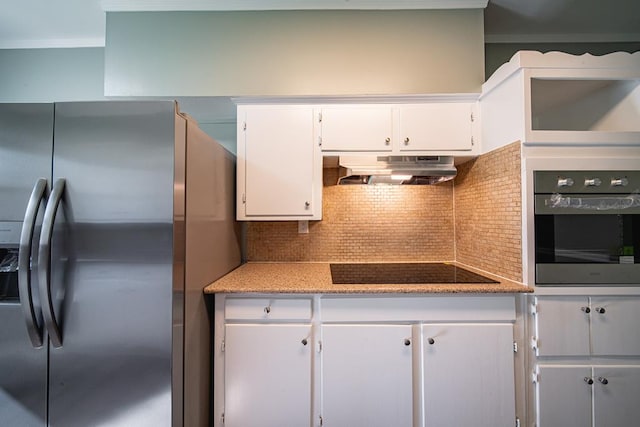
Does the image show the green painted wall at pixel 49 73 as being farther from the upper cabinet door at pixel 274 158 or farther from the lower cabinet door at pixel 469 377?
the lower cabinet door at pixel 469 377

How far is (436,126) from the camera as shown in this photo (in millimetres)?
1604

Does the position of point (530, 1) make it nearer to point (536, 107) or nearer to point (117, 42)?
point (536, 107)

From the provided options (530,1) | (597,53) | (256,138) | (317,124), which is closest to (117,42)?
(256,138)

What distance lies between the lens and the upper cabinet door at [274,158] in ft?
5.30

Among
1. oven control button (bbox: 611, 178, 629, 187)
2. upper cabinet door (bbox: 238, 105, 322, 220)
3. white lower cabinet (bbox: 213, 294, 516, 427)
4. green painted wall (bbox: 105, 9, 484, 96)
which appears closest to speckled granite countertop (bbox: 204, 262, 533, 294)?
white lower cabinet (bbox: 213, 294, 516, 427)

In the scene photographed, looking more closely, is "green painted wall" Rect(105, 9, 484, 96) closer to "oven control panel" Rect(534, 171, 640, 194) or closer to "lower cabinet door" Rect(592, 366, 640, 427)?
"oven control panel" Rect(534, 171, 640, 194)

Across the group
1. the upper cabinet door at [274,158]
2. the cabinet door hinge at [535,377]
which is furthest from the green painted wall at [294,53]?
the cabinet door hinge at [535,377]

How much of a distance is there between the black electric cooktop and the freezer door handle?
124 centimetres

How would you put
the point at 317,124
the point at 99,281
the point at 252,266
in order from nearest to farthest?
the point at 99,281, the point at 317,124, the point at 252,266

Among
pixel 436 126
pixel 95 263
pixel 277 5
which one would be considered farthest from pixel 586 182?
pixel 95 263

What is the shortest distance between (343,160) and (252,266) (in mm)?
1006

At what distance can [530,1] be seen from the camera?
62.1 inches

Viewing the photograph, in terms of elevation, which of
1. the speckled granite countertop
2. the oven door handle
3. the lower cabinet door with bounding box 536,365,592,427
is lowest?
the lower cabinet door with bounding box 536,365,592,427

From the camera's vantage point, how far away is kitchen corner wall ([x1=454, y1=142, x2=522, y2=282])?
1.31 m
